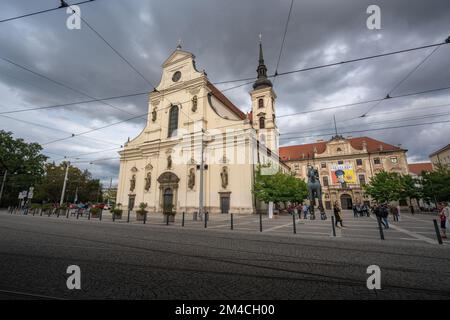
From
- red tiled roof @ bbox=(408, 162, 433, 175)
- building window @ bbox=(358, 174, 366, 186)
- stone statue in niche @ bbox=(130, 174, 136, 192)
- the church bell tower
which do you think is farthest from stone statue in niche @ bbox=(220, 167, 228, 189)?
red tiled roof @ bbox=(408, 162, 433, 175)

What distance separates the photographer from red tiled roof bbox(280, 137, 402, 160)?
46.9m

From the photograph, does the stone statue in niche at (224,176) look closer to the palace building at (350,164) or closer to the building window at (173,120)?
the building window at (173,120)

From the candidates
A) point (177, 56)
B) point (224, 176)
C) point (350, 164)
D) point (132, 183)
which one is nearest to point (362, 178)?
point (350, 164)

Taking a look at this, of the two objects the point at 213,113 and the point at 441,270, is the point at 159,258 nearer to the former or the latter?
the point at 441,270

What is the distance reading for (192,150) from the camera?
2953cm

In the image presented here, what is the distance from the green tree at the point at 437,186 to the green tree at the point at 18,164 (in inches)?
2487

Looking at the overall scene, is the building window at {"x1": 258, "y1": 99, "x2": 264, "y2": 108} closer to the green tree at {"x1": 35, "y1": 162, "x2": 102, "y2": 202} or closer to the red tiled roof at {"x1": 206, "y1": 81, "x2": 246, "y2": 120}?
the red tiled roof at {"x1": 206, "y1": 81, "x2": 246, "y2": 120}

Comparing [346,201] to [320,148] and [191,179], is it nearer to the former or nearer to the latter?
[320,148]

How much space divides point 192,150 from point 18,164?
105 ft

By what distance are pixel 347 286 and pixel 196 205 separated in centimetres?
2500

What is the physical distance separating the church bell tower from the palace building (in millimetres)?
18133

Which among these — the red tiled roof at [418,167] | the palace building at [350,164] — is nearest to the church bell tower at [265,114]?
the palace building at [350,164]
